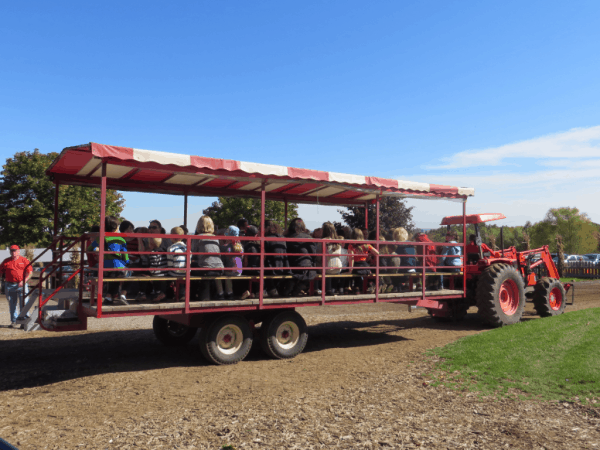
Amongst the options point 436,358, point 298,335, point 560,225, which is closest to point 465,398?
point 436,358

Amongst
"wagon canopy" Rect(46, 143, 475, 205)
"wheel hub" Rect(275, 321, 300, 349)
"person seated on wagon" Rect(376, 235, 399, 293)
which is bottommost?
"wheel hub" Rect(275, 321, 300, 349)

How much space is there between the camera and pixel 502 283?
11266 millimetres

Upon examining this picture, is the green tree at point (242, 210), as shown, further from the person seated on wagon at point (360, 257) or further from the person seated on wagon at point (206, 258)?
the person seated on wagon at point (206, 258)

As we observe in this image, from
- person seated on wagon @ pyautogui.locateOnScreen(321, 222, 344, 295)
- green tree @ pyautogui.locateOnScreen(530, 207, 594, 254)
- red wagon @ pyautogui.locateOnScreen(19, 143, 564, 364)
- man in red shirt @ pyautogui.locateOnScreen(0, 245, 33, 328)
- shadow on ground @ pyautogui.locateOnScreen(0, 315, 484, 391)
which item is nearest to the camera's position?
red wagon @ pyautogui.locateOnScreen(19, 143, 564, 364)

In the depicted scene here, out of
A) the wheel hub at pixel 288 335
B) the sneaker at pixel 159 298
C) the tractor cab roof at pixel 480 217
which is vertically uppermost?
the tractor cab roof at pixel 480 217

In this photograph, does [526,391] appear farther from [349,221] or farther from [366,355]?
[349,221]

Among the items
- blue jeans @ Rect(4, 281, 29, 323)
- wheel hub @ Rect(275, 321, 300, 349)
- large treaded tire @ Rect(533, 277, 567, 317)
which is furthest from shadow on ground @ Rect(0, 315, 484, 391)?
large treaded tire @ Rect(533, 277, 567, 317)

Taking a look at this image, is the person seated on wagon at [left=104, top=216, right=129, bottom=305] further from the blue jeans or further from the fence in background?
the fence in background

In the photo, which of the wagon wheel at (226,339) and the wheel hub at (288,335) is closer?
the wagon wheel at (226,339)

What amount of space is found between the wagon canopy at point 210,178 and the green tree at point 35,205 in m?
19.8

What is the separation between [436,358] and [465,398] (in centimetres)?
214

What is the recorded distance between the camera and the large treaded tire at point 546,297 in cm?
1235

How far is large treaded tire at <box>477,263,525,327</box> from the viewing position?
1080cm

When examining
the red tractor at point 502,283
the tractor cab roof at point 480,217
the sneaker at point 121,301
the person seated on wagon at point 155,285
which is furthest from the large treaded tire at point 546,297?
the sneaker at point 121,301
